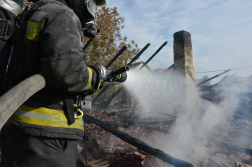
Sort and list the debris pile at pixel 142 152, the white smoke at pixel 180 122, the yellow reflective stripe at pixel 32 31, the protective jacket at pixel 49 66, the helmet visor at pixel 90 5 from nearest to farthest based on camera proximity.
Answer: the protective jacket at pixel 49 66 → the yellow reflective stripe at pixel 32 31 → the helmet visor at pixel 90 5 → the debris pile at pixel 142 152 → the white smoke at pixel 180 122

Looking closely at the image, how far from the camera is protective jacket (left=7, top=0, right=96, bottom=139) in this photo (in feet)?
3.84

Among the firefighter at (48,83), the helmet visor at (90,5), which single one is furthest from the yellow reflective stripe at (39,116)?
the helmet visor at (90,5)

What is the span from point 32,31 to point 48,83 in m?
0.49

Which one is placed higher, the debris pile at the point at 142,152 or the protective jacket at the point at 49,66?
the protective jacket at the point at 49,66

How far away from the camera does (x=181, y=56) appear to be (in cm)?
602

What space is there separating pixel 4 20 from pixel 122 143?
15.0 feet

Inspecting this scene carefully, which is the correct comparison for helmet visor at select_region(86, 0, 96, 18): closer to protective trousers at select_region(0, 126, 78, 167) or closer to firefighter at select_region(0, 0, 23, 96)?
firefighter at select_region(0, 0, 23, 96)

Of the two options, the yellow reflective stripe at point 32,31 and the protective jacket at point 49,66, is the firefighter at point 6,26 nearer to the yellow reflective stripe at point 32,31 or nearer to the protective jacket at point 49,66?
the protective jacket at point 49,66

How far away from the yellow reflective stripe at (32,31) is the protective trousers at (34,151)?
34.1 inches

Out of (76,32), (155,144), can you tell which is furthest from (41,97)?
(155,144)

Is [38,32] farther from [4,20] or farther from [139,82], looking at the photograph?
[139,82]

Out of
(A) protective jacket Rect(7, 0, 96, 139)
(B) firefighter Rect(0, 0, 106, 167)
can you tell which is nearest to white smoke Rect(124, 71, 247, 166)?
(B) firefighter Rect(0, 0, 106, 167)

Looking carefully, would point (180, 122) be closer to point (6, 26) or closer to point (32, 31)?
point (32, 31)

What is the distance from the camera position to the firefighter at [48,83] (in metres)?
1.18
